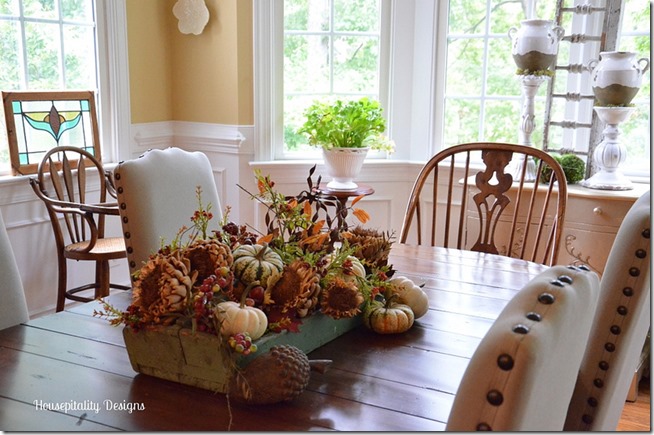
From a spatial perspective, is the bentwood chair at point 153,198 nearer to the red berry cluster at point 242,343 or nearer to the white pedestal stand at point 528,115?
the red berry cluster at point 242,343

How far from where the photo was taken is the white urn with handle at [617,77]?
315 centimetres

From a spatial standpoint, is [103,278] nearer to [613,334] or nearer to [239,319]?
[239,319]

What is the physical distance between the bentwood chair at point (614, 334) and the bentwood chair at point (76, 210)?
2.15 m

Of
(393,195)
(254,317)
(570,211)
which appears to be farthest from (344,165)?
(254,317)

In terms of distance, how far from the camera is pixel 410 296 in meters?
1.56

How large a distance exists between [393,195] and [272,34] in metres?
1.13

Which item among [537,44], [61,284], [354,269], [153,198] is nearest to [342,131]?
[537,44]

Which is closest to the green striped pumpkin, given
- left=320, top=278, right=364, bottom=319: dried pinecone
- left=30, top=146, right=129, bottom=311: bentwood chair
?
left=320, top=278, right=364, bottom=319: dried pinecone

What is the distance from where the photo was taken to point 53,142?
3.46 meters

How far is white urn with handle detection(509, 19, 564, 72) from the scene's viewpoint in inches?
132

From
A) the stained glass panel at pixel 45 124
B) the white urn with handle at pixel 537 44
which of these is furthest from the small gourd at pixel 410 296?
the stained glass panel at pixel 45 124

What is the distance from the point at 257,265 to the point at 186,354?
0.21 metres

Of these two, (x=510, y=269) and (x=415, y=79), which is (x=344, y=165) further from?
(x=510, y=269)

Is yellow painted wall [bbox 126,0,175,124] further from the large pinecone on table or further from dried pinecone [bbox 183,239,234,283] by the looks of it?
the large pinecone on table
